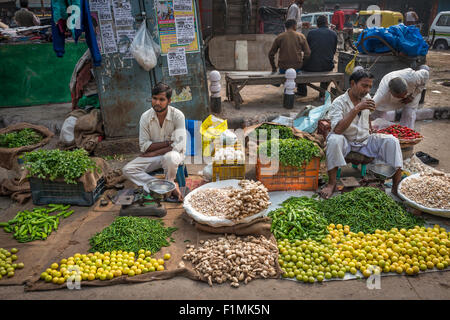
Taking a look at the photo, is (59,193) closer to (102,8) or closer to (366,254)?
(102,8)

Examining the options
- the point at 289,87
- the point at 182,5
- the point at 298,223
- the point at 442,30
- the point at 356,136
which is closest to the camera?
the point at 298,223

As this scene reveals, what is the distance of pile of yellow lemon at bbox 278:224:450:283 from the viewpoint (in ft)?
10.6

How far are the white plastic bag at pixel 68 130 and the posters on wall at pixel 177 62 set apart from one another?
1.84 metres

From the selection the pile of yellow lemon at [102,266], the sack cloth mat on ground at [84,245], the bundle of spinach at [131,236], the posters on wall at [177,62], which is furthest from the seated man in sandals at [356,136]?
the posters on wall at [177,62]

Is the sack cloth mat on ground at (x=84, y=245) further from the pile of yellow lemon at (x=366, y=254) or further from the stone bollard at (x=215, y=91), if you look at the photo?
the stone bollard at (x=215, y=91)

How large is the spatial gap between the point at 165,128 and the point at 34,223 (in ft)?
6.22

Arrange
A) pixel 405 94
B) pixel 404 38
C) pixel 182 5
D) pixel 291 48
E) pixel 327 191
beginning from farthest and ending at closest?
pixel 404 38 → pixel 291 48 → pixel 182 5 → pixel 405 94 → pixel 327 191

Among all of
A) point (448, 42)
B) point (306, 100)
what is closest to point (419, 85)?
point (306, 100)

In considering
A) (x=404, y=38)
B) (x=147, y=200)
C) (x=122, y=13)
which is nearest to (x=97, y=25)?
(x=122, y=13)

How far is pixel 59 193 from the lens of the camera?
4.44 meters

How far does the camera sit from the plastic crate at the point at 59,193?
4387mm

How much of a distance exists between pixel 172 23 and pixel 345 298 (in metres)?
4.75

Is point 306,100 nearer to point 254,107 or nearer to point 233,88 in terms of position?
point 254,107
